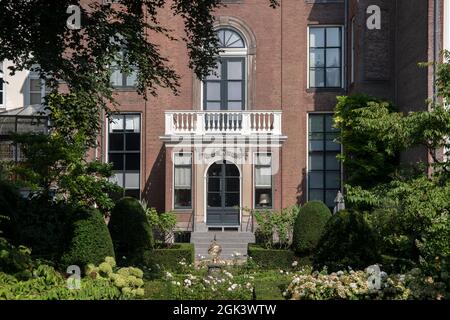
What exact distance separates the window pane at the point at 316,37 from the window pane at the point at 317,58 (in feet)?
0.87

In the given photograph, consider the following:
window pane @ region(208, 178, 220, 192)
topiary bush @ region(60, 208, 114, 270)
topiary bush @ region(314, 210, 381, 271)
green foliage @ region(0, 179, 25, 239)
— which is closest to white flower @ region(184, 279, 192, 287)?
topiary bush @ region(60, 208, 114, 270)

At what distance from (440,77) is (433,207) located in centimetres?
348

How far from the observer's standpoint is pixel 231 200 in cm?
3092

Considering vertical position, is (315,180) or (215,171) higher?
(215,171)

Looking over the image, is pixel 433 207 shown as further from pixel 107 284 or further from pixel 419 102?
pixel 419 102

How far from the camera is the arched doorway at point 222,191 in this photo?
30.6 meters

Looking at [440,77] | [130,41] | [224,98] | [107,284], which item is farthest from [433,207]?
[224,98]

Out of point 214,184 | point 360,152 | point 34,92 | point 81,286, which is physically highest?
point 34,92

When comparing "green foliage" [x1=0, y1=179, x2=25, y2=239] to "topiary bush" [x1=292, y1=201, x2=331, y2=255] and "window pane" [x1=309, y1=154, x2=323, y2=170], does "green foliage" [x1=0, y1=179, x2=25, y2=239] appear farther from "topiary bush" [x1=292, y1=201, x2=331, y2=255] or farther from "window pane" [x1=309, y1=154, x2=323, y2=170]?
"window pane" [x1=309, y1=154, x2=323, y2=170]

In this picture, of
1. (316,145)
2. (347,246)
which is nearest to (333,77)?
(316,145)

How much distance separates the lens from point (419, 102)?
24.8 m

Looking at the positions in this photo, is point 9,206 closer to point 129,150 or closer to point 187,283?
point 187,283

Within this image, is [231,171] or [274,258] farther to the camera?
[231,171]

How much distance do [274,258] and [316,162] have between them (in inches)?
423
